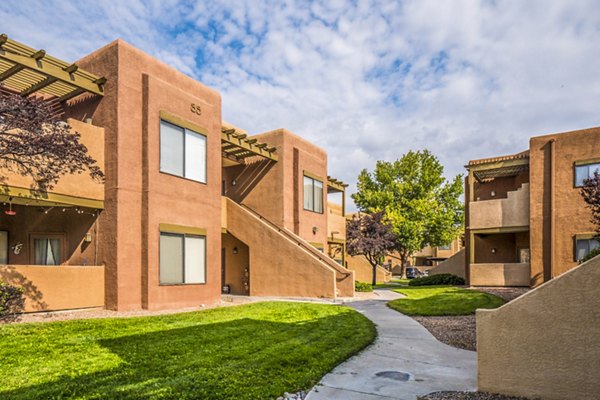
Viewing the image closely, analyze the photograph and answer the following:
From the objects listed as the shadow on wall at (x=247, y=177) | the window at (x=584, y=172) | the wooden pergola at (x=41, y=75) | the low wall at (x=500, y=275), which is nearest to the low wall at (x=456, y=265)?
the low wall at (x=500, y=275)

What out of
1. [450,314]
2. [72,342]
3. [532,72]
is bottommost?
[450,314]

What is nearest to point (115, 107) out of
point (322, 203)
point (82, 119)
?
point (82, 119)

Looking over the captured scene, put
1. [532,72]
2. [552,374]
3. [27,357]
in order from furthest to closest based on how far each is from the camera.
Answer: [532,72] → [27,357] → [552,374]

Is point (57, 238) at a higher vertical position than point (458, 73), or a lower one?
lower

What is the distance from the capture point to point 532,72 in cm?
1634

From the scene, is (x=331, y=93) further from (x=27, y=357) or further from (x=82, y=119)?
(x=27, y=357)

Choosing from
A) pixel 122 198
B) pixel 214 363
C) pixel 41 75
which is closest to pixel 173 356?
pixel 214 363

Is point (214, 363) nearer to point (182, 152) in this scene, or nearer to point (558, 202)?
point (182, 152)

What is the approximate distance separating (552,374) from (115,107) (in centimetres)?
1286

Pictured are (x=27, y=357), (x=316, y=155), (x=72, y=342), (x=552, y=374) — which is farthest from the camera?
(x=316, y=155)

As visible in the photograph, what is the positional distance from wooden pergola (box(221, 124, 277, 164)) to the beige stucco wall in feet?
8.53

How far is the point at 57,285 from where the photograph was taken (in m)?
11.7

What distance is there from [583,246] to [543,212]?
2320 mm

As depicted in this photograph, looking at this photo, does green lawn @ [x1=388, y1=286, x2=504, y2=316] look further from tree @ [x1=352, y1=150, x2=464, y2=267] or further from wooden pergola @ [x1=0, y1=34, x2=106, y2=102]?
tree @ [x1=352, y1=150, x2=464, y2=267]
